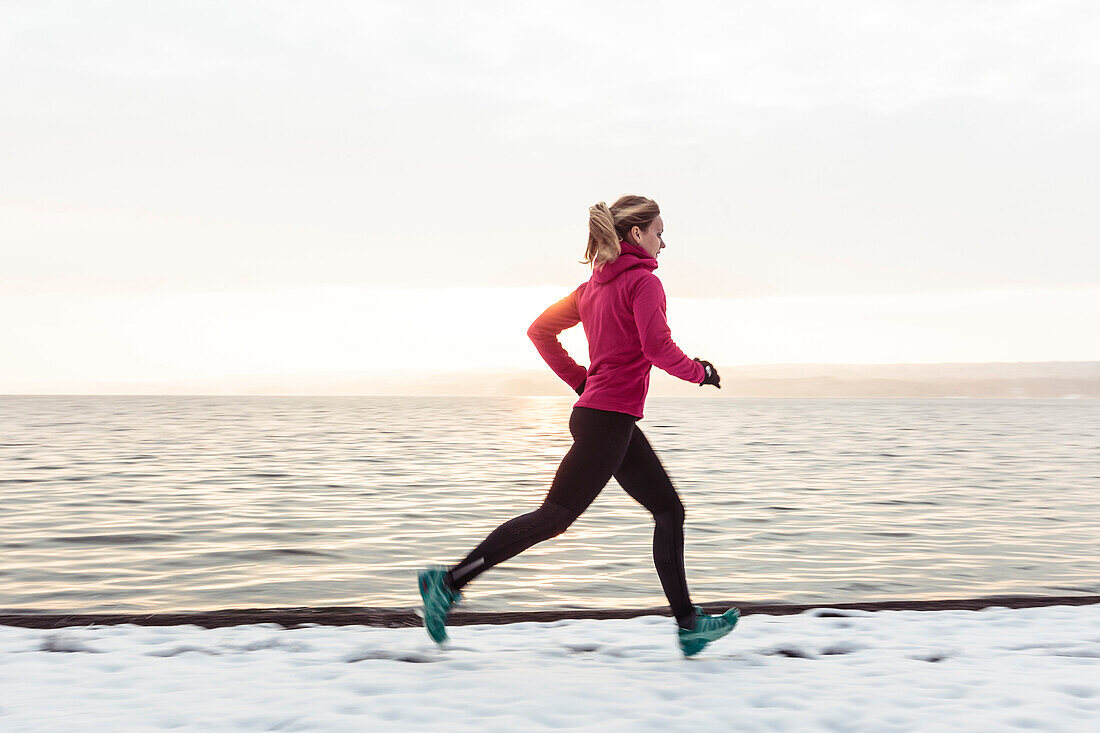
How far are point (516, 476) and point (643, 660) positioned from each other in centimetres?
1333

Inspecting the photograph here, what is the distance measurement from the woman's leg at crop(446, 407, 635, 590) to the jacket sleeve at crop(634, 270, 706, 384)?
0.35 m

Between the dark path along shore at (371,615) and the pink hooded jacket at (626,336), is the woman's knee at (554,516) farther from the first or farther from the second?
the dark path along shore at (371,615)

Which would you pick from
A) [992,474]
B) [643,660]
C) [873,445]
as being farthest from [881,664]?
[873,445]

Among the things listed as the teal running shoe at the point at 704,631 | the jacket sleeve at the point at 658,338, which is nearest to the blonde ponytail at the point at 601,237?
the jacket sleeve at the point at 658,338

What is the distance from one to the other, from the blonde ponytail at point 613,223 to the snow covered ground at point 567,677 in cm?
184

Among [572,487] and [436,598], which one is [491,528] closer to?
[436,598]

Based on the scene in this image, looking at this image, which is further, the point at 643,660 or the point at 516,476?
the point at 516,476

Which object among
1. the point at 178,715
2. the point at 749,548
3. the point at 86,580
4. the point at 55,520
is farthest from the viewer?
the point at 55,520

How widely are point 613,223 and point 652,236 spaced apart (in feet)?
0.64

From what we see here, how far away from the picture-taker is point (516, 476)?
17.5 m

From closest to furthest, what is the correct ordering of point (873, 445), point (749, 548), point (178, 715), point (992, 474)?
point (178, 715) → point (749, 548) → point (992, 474) → point (873, 445)

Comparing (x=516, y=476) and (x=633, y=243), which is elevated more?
(x=633, y=243)

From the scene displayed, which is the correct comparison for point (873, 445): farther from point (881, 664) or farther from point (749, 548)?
point (881, 664)

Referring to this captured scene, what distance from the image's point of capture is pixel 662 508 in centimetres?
438
